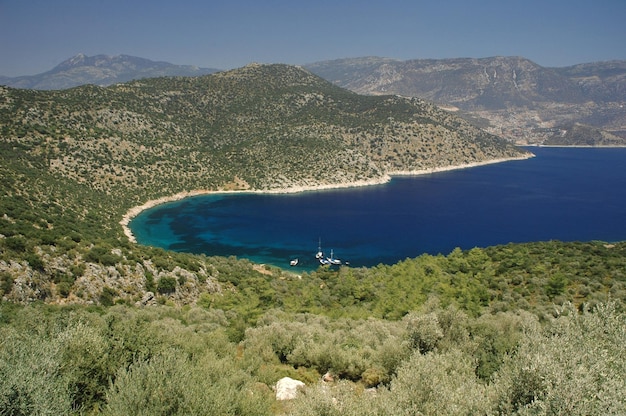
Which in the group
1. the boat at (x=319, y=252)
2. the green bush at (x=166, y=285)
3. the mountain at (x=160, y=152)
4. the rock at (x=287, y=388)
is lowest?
the boat at (x=319, y=252)

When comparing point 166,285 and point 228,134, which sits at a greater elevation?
point 228,134

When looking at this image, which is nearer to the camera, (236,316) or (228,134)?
(236,316)

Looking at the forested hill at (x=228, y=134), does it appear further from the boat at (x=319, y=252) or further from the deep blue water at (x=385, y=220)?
the boat at (x=319, y=252)

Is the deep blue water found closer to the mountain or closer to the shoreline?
the shoreline

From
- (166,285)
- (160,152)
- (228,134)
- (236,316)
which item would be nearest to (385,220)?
(166,285)

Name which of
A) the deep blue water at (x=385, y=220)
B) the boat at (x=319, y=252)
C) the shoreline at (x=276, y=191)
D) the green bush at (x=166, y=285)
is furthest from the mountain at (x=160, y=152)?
the boat at (x=319, y=252)

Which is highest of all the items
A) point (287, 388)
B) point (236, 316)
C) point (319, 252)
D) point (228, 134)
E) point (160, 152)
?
point (228, 134)

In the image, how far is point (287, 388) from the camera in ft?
46.1

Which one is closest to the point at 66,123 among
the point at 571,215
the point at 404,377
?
the point at 404,377

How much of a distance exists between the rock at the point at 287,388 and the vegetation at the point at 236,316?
0.49 m

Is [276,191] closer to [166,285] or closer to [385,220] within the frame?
[385,220]

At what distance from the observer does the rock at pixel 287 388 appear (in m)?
13.5

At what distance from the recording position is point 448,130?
538 feet

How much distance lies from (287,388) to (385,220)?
2835 inches
